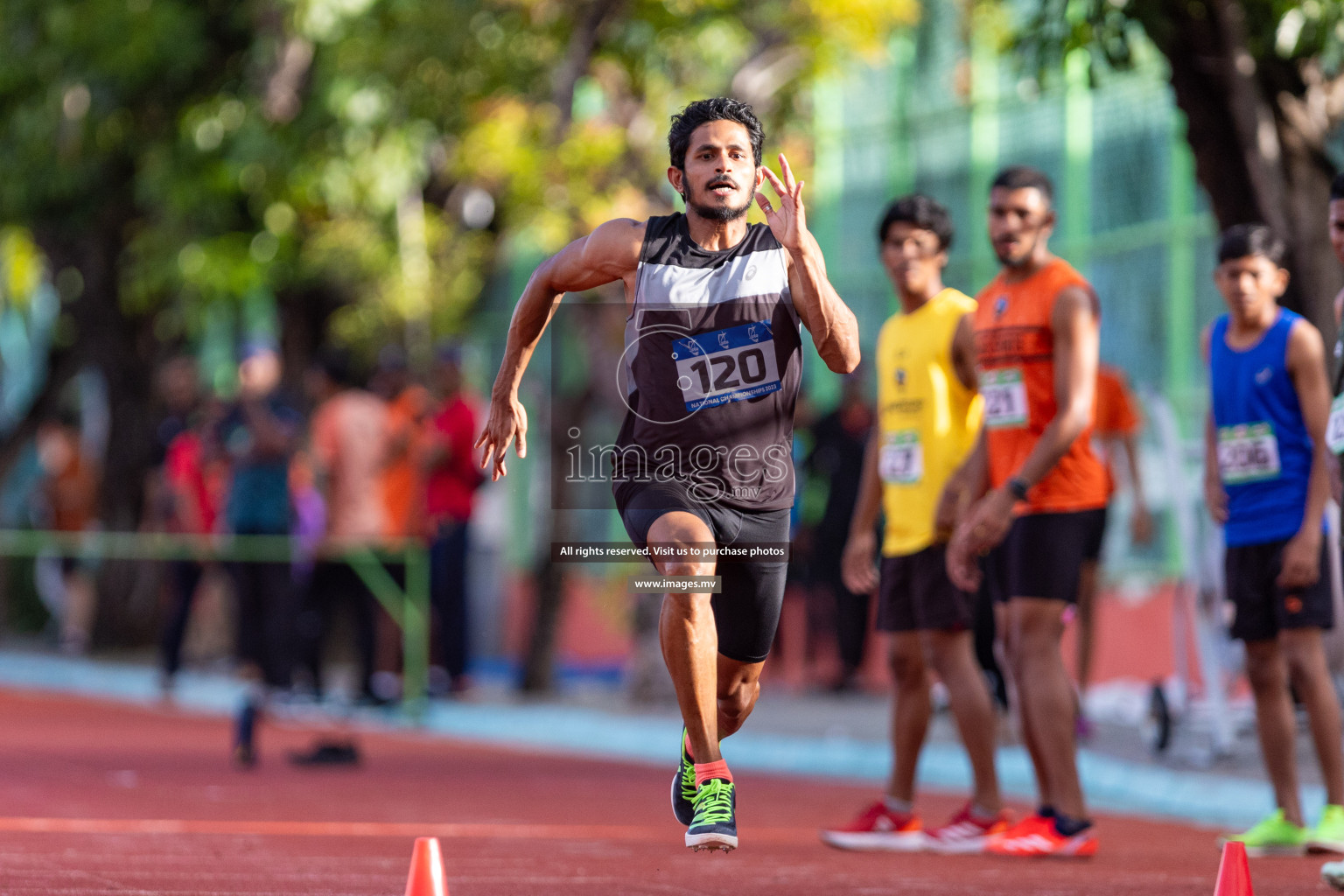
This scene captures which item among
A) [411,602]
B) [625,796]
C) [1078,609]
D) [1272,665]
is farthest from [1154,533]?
[1272,665]

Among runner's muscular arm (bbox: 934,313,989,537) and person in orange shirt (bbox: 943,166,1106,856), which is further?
runner's muscular arm (bbox: 934,313,989,537)

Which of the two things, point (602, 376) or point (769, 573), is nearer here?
point (769, 573)

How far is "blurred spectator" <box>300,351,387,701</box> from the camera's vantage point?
1395 centimetres

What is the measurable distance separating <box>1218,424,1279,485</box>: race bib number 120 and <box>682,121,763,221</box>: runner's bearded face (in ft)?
9.11

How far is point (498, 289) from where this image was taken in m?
23.1

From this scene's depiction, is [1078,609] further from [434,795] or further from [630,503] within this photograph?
[630,503]

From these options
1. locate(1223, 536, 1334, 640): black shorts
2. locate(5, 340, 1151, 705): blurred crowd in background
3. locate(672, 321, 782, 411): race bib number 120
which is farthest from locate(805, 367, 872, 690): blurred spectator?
locate(672, 321, 782, 411): race bib number 120

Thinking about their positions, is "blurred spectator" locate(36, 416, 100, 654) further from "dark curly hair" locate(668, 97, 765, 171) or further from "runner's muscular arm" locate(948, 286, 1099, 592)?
"dark curly hair" locate(668, 97, 765, 171)

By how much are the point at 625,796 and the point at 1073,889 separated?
3.66 metres

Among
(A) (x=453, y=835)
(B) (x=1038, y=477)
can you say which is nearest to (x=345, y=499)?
(A) (x=453, y=835)

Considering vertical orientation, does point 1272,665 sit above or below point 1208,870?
above

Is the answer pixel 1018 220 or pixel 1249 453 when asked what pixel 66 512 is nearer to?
pixel 1018 220

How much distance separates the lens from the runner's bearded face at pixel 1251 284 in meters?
7.90

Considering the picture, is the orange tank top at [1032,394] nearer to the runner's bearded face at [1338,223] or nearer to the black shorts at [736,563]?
the runner's bearded face at [1338,223]
